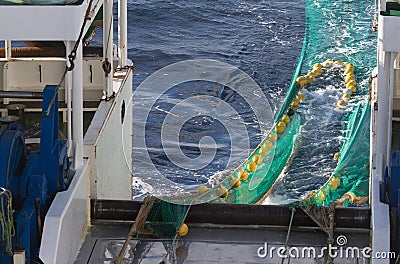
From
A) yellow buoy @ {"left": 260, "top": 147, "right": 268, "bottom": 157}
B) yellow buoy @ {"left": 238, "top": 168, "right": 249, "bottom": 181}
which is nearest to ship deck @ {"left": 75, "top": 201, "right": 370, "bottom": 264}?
yellow buoy @ {"left": 238, "top": 168, "right": 249, "bottom": 181}

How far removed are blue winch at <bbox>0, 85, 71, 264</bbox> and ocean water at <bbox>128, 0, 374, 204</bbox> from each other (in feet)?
9.66

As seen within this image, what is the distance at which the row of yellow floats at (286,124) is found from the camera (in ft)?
25.6

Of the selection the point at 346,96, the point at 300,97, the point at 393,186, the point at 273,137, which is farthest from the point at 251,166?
A: the point at 393,186

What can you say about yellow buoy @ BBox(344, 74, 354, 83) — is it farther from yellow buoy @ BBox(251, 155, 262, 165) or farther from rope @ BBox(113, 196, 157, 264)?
rope @ BBox(113, 196, 157, 264)

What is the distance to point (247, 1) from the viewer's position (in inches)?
986

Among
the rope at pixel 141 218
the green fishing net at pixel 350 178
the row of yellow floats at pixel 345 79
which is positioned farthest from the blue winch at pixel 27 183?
the row of yellow floats at pixel 345 79

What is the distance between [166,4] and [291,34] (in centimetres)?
451

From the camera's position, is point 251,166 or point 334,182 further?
point 251,166

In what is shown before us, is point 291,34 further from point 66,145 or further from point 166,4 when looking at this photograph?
point 66,145

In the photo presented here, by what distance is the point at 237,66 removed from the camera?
801 inches

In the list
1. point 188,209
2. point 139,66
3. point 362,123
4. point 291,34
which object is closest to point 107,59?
point 188,209

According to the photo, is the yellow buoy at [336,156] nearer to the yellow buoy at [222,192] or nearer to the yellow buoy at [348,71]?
the yellow buoy at [222,192]

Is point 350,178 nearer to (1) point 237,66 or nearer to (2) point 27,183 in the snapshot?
(2) point 27,183

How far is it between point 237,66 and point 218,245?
1439cm
